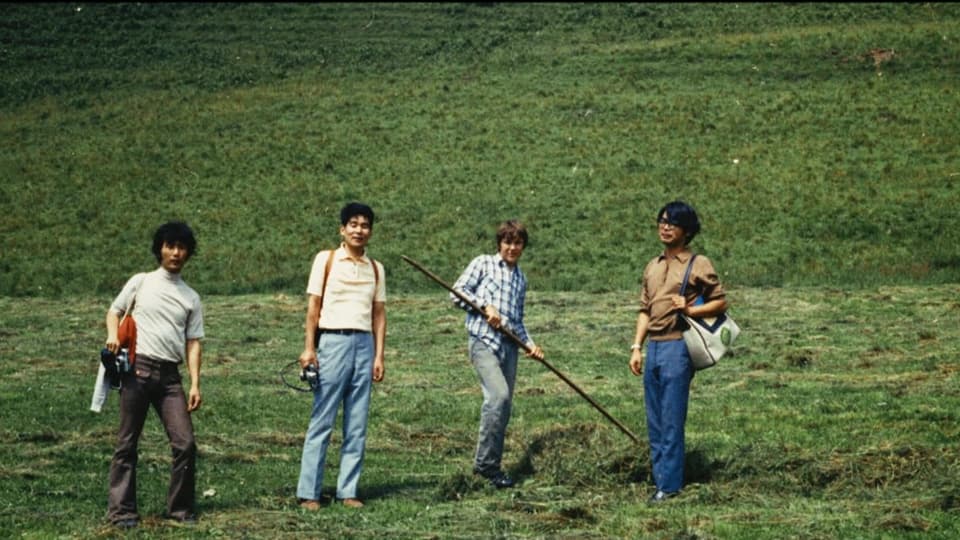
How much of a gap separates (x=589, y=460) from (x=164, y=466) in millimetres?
3863

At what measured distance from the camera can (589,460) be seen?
11461 millimetres

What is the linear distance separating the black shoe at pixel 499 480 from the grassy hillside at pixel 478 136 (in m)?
20.3

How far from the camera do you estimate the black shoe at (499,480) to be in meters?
11.3

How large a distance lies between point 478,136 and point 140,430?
133ft

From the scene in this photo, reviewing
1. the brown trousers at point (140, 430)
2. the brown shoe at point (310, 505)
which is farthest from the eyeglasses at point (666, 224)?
the brown trousers at point (140, 430)

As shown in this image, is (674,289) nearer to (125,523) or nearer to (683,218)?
(683,218)

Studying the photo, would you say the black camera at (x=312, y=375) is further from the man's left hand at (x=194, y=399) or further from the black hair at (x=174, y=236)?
the black hair at (x=174, y=236)

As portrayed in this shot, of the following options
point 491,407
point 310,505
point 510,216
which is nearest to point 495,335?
point 491,407

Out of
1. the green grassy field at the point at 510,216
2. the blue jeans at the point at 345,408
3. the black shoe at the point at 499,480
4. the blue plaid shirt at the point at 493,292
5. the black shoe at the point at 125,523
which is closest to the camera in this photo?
the black shoe at the point at 125,523

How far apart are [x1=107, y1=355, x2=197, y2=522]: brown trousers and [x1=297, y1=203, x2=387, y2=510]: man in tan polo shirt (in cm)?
104

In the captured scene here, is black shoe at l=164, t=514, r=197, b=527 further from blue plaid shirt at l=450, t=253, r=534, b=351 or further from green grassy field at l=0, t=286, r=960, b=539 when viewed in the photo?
blue plaid shirt at l=450, t=253, r=534, b=351

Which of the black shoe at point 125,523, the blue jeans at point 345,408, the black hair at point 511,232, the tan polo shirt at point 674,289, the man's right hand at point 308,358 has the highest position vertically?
the black hair at point 511,232

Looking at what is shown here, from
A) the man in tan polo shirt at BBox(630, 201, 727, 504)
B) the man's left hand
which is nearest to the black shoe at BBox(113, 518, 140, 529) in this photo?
the man's left hand

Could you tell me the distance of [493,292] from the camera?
37.7 feet
